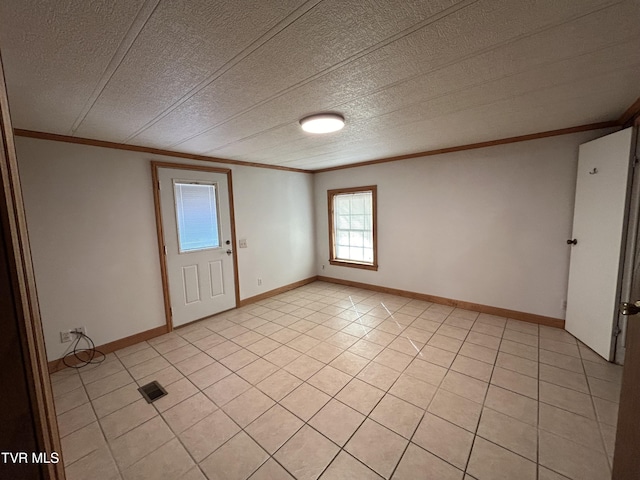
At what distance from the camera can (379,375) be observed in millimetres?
2326

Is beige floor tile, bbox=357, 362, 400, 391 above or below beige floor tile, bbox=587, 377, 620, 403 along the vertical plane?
below

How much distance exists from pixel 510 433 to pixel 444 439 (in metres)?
0.44

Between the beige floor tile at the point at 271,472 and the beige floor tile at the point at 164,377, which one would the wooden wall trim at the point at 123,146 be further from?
the beige floor tile at the point at 271,472

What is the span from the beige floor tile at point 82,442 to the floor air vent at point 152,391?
0.33m

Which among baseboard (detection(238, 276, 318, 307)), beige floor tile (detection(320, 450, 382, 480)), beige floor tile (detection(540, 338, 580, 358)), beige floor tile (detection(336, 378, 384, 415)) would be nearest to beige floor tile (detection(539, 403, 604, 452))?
beige floor tile (detection(540, 338, 580, 358))

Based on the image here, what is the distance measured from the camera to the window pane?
339 centimetres

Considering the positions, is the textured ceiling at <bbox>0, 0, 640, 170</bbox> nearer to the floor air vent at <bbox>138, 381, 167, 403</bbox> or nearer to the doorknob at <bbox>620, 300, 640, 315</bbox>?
the doorknob at <bbox>620, 300, 640, 315</bbox>

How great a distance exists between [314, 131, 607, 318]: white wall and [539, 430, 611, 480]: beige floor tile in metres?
1.95

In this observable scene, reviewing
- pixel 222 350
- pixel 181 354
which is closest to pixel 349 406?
pixel 222 350

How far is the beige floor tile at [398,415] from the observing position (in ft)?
5.79

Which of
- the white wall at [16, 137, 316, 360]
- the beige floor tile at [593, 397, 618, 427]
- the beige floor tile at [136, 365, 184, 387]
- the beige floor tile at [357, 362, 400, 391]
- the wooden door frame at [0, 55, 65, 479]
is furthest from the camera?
the white wall at [16, 137, 316, 360]

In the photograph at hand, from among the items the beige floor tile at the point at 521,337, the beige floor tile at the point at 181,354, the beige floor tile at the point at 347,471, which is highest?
the beige floor tile at the point at 521,337

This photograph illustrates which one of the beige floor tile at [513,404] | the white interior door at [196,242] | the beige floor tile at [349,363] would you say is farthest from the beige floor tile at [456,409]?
the white interior door at [196,242]

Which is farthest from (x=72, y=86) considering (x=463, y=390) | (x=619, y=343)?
(x=619, y=343)
